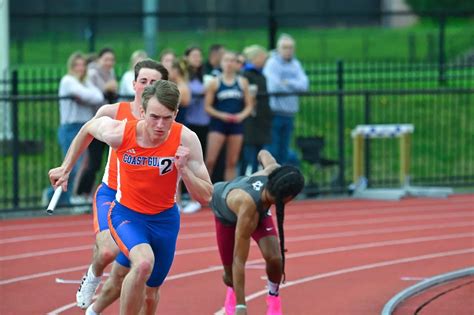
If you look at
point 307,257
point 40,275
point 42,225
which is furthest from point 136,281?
point 42,225

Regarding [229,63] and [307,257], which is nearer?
[307,257]

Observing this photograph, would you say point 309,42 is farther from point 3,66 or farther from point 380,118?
point 3,66

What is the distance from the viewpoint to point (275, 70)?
697 inches

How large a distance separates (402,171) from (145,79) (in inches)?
359

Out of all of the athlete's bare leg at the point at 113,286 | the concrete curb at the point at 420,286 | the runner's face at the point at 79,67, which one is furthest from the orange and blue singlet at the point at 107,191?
the runner's face at the point at 79,67

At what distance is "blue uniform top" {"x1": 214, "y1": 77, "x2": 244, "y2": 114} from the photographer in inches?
636

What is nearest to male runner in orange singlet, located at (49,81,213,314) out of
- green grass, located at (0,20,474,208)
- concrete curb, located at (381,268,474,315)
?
concrete curb, located at (381,268,474,315)

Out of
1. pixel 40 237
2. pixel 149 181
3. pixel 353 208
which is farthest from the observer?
pixel 353 208

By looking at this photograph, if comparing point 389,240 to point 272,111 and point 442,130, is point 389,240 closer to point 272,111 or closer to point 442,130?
point 272,111

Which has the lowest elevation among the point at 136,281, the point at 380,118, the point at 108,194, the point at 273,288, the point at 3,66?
the point at 273,288

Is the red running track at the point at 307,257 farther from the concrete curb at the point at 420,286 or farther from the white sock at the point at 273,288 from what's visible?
the white sock at the point at 273,288

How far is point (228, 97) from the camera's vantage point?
16188 millimetres

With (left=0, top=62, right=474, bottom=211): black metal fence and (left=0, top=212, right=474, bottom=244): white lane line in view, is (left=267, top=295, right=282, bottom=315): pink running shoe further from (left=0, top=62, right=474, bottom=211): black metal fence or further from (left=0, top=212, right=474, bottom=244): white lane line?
(left=0, top=62, right=474, bottom=211): black metal fence

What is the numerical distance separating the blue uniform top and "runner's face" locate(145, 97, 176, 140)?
7791 mm
